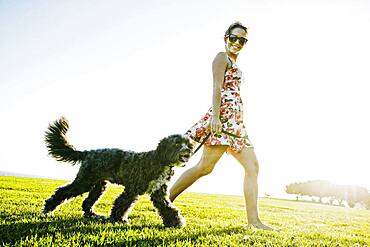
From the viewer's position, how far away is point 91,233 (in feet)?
15.4

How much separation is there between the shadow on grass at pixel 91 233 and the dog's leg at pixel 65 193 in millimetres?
540

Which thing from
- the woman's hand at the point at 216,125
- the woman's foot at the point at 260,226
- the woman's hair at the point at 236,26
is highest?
the woman's hair at the point at 236,26

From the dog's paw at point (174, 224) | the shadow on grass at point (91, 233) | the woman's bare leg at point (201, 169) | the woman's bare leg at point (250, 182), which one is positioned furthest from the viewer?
the woman's bare leg at point (250, 182)

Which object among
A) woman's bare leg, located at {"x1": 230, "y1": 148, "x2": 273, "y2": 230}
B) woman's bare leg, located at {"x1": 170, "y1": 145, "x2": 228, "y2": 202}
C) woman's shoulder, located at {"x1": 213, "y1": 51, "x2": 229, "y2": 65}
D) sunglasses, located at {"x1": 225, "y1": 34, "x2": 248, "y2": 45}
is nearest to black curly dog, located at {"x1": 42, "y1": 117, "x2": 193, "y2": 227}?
woman's bare leg, located at {"x1": 170, "y1": 145, "x2": 228, "y2": 202}

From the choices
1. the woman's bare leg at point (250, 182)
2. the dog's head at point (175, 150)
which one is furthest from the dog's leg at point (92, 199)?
A: the woman's bare leg at point (250, 182)

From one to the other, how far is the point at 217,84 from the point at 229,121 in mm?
711

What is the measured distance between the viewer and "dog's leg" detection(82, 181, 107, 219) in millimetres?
6915

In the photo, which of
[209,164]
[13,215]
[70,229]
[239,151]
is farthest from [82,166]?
[239,151]

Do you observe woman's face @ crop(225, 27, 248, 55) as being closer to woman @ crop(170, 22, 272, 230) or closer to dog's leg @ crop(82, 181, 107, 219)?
woman @ crop(170, 22, 272, 230)

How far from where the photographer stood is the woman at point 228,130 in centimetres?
674

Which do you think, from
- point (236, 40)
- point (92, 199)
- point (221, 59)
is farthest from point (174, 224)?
point (236, 40)

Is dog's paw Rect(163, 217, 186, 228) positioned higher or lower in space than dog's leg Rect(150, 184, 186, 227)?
lower

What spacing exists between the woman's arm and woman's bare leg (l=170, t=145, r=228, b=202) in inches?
20.7

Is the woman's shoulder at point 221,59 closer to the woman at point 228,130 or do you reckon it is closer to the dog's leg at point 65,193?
the woman at point 228,130
